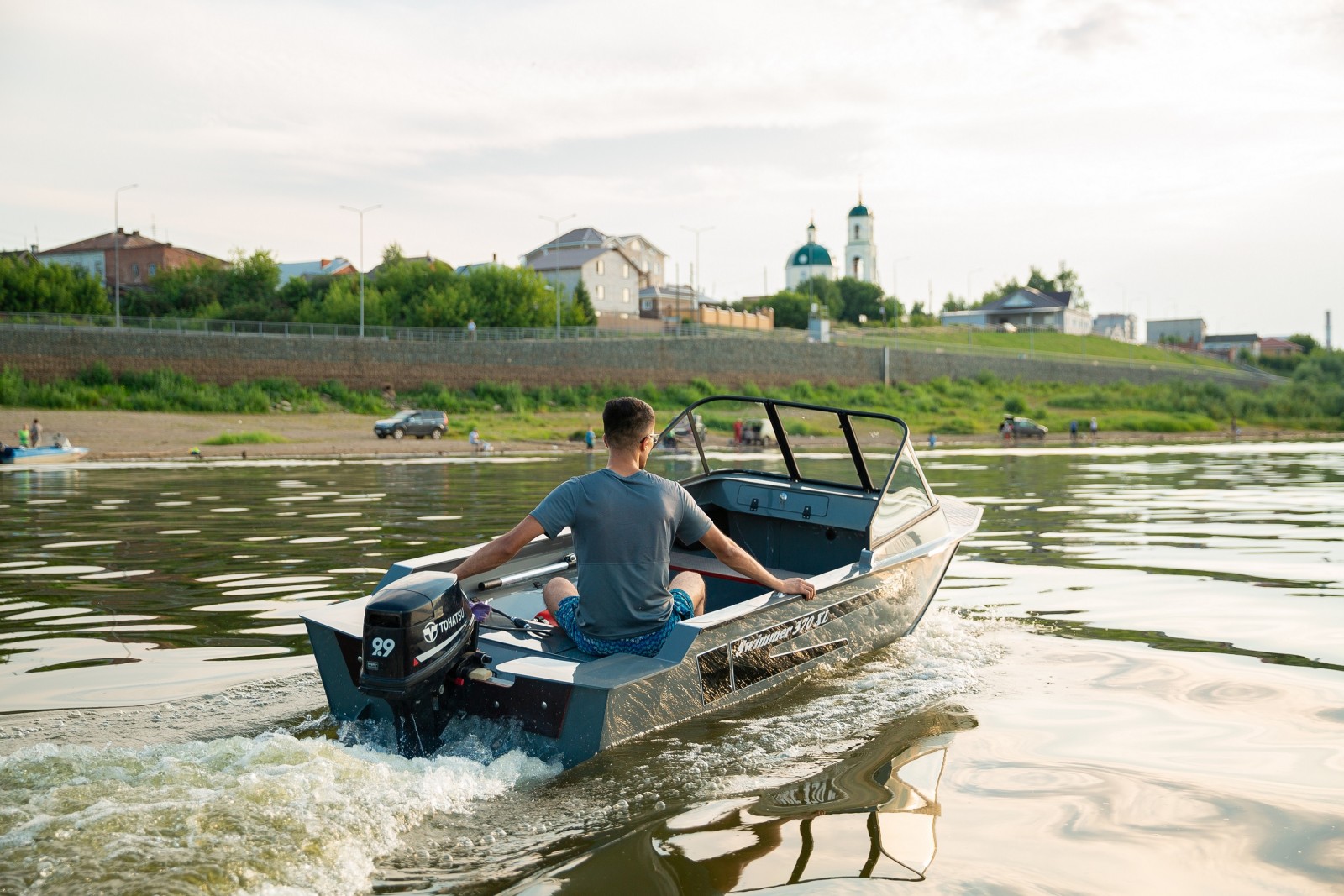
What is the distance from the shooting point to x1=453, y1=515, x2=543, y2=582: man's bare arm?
5.02m

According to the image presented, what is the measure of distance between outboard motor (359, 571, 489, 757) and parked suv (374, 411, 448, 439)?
37.4m

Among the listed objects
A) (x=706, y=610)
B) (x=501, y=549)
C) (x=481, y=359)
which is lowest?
(x=706, y=610)

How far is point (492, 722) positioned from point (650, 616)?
0.92 metres

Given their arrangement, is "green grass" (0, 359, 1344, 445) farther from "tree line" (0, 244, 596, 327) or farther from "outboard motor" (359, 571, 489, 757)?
"outboard motor" (359, 571, 489, 757)

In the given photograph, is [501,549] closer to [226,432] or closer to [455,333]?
[226,432]

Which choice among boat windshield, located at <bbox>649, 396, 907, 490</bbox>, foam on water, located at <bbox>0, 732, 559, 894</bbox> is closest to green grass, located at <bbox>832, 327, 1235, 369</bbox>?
boat windshield, located at <bbox>649, 396, 907, 490</bbox>

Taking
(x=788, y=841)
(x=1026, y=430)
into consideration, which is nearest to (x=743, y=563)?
(x=788, y=841)

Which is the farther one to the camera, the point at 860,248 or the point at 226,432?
the point at 860,248

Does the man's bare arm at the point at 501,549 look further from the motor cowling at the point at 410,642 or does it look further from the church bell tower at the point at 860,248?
the church bell tower at the point at 860,248

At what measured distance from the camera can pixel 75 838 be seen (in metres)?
3.70

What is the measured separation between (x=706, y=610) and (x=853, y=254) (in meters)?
148

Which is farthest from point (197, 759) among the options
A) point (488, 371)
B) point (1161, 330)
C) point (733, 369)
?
point (1161, 330)

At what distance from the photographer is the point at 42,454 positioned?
97.8 feet

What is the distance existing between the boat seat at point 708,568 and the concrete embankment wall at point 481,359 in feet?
143
